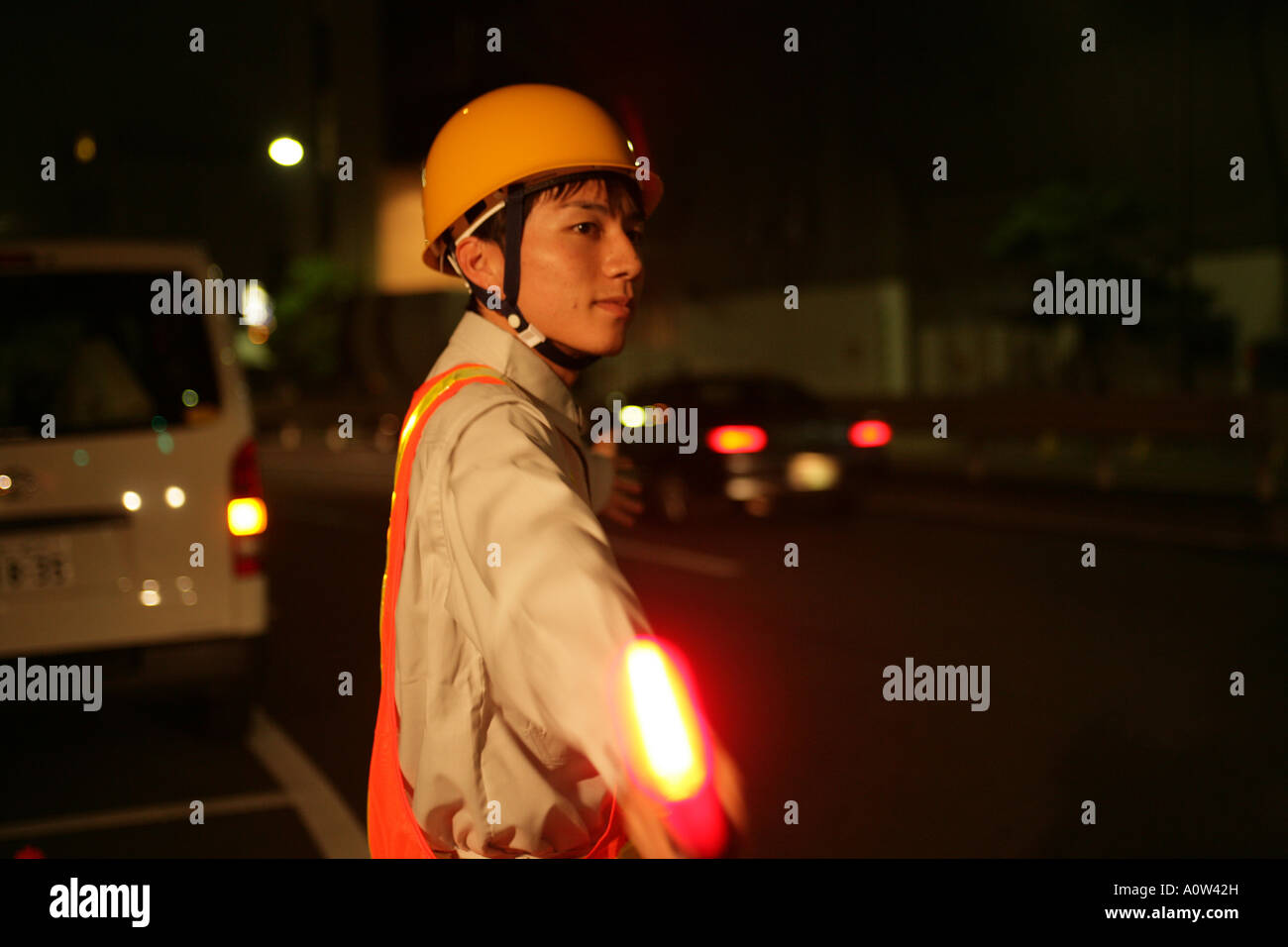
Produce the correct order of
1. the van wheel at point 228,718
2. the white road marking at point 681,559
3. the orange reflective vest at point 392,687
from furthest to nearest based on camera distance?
the white road marking at point 681,559 < the van wheel at point 228,718 < the orange reflective vest at point 392,687

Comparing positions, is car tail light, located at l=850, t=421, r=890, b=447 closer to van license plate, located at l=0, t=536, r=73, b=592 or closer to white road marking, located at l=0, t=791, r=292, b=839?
white road marking, located at l=0, t=791, r=292, b=839

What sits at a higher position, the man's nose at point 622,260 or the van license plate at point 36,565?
the man's nose at point 622,260

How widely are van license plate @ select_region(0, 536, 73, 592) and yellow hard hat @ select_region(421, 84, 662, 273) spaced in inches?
165

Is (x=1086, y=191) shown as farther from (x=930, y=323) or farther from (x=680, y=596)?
(x=680, y=596)

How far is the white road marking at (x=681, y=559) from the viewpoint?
11461 mm

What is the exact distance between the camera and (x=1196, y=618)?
8.76 meters

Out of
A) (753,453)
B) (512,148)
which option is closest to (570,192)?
(512,148)

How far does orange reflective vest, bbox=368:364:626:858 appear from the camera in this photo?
65.4 inches

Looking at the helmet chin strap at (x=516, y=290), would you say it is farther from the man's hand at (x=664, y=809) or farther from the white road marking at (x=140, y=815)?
the white road marking at (x=140, y=815)

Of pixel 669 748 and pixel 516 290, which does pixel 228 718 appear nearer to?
pixel 516 290

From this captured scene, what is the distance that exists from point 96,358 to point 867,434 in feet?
33.3

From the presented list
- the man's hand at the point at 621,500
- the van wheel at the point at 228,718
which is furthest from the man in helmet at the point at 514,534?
the van wheel at the point at 228,718

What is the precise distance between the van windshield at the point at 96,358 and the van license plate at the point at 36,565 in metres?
0.48

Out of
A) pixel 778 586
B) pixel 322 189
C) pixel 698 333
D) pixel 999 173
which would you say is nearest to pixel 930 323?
pixel 999 173
